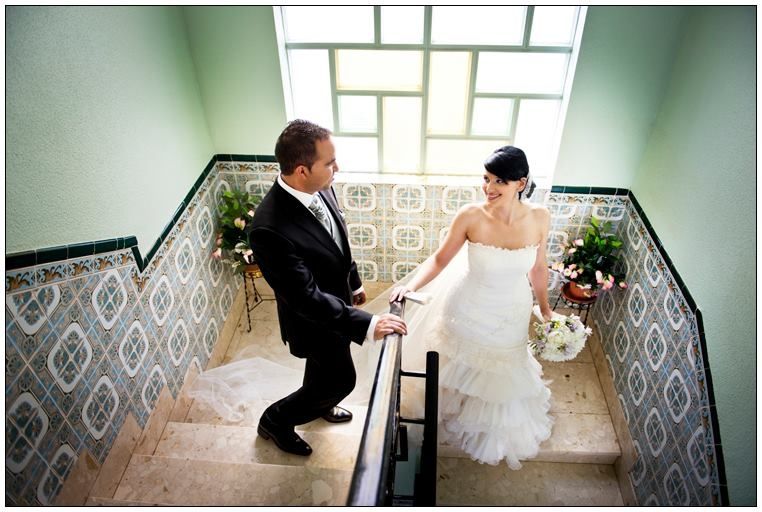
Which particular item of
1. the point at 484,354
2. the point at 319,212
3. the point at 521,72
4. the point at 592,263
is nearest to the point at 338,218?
the point at 319,212

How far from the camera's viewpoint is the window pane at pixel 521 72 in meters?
3.23

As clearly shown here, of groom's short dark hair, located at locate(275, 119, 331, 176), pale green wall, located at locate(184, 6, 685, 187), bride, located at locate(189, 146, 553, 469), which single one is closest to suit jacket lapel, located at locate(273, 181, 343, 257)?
groom's short dark hair, located at locate(275, 119, 331, 176)

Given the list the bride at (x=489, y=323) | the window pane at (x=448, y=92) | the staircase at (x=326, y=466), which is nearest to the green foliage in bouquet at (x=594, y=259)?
the bride at (x=489, y=323)

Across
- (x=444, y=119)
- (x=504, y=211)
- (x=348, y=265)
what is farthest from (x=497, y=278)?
(x=444, y=119)

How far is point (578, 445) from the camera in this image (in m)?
3.06

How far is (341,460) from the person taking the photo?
104 inches

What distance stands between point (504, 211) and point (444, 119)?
1.35m

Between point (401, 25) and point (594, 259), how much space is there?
7.09ft

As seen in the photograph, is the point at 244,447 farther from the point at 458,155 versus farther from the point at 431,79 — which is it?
the point at 431,79

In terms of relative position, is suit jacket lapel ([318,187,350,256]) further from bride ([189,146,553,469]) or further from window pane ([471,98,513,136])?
window pane ([471,98,513,136])

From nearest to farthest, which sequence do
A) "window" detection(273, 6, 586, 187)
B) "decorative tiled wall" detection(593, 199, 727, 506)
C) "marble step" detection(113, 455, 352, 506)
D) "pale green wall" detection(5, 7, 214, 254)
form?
"pale green wall" detection(5, 7, 214, 254) < "decorative tiled wall" detection(593, 199, 727, 506) < "marble step" detection(113, 455, 352, 506) < "window" detection(273, 6, 586, 187)

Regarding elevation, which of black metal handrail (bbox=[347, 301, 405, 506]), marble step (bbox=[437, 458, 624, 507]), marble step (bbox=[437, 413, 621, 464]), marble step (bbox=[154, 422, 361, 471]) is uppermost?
black metal handrail (bbox=[347, 301, 405, 506])

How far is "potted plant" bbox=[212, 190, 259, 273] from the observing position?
346cm

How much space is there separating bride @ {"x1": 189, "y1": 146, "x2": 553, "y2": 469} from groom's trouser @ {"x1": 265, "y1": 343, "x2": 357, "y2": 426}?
1.59 feet
